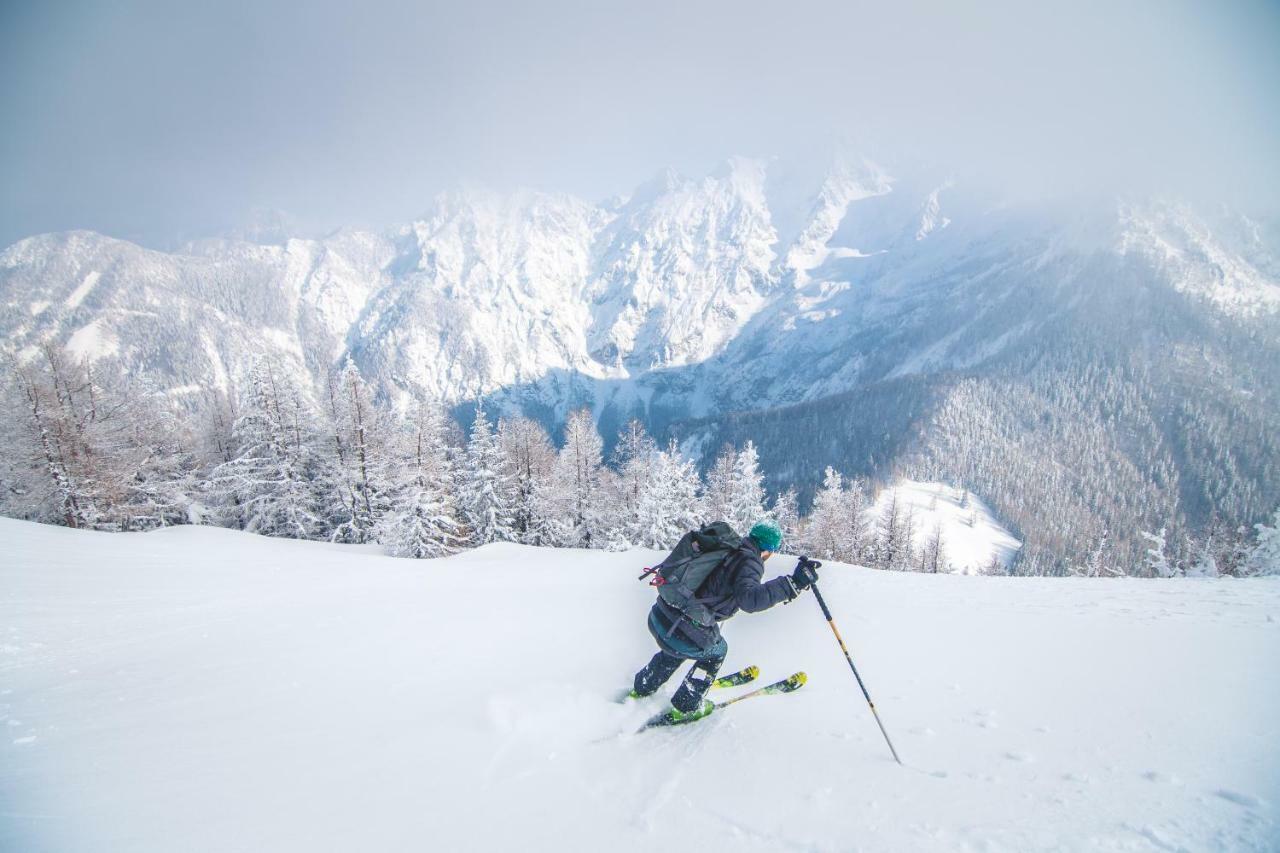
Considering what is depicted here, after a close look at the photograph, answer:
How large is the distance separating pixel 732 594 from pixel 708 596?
242 millimetres

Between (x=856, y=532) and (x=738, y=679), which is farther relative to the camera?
(x=856, y=532)

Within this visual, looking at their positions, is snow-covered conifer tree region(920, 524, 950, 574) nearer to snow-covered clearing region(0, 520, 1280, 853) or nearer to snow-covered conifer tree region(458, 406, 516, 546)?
snow-covered conifer tree region(458, 406, 516, 546)

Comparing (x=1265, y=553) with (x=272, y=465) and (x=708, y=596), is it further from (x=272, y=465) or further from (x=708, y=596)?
(x=272, y=465)

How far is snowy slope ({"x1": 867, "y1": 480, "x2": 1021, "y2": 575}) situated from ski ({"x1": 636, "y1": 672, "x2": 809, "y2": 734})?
9699cm

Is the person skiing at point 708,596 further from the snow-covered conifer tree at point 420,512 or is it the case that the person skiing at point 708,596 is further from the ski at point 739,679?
→ the snow-covered conifer tree at point 420,512

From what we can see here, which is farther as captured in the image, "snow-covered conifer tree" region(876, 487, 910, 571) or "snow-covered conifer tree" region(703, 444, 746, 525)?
"snow-covered conifer tree" region(876, 487, 910, 571)

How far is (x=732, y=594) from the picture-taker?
5000 millimetres

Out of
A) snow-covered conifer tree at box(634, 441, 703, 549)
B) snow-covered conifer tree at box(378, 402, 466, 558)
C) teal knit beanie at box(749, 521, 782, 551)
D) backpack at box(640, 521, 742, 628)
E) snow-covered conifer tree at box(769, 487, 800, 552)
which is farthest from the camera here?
snow-covered conifer tree at box(769, 487, 800, 552)

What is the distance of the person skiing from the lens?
487 centimetres

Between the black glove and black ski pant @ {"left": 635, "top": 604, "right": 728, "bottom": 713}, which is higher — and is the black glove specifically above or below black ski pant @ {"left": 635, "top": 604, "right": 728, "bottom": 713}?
above

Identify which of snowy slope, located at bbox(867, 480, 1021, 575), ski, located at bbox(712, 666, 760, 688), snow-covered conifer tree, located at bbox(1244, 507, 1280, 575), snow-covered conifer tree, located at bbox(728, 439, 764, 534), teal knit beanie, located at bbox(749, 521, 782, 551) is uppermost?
teal knit beanie, located at bbox(749, 521, 782, 551)

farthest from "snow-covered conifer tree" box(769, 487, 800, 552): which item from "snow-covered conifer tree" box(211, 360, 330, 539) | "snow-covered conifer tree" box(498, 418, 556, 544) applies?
"snow-covered conifer tree" box(211, 360, 330, 539)

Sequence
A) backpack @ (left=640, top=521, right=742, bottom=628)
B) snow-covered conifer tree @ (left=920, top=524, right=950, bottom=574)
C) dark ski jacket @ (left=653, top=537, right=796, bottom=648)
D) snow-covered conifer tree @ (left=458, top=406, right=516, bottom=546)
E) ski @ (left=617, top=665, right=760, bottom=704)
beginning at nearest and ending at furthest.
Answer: dark ski jacket @ (left=653, top=537, right=796, bottom=648) < backpack @ (left=640, top=521, right=742, bottom=628) < ski @ (left=617, top=665, right=760, bottom=704) < snow-covered conifer tree @ (left=458, top=406, right=516, bottom=546) < snow-covered conifer tree @ (left=920, top=524, right=950, bottom=574)

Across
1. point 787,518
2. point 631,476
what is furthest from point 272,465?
point 787,518
